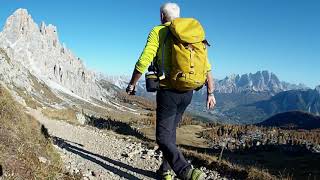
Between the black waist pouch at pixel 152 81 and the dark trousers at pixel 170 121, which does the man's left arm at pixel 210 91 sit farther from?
the black waist pouch at pixel 152 81

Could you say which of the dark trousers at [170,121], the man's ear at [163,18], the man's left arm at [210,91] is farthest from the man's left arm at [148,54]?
the man's left arm at [210,91]

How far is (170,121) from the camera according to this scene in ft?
29.7

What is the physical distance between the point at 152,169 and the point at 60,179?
13.4 ft

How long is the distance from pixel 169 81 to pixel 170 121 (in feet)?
3.38

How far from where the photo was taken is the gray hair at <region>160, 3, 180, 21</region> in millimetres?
8648

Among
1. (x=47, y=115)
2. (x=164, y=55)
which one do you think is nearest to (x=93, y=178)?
(x=164, y=55)

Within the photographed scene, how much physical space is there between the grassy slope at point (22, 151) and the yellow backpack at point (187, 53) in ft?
10.3

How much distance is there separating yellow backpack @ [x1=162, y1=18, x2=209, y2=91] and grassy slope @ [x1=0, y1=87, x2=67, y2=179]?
315 centimetres

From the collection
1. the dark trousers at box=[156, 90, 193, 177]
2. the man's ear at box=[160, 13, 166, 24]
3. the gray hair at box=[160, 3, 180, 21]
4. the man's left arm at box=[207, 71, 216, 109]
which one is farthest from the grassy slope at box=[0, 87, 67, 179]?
the gray hair at box=[160, 3, 180, 21]

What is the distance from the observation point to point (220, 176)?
12102 millimetres

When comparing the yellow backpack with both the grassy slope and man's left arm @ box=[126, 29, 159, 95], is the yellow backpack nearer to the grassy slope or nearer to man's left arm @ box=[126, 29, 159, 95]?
man's left arm @ box=[126, 29, 159, 95]

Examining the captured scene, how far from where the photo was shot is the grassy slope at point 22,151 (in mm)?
8141

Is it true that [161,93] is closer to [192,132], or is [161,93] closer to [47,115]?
[47,115]

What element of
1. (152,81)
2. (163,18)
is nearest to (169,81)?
(152,81)
